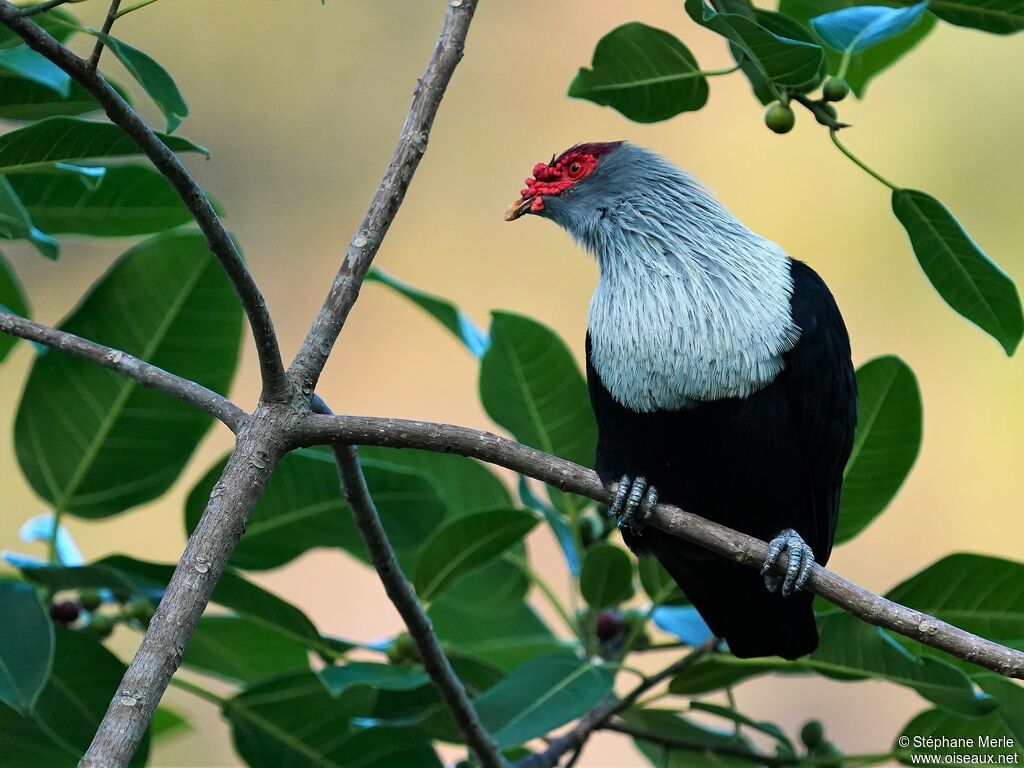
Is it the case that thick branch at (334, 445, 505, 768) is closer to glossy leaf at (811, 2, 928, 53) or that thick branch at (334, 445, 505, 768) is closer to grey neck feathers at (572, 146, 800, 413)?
grey neck feathers at (572, 146, 800, 413)

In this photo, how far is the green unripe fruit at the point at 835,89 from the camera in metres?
1.60

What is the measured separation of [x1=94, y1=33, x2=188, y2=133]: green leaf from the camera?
1.40m

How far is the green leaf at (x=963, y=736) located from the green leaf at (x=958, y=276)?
1.64ft

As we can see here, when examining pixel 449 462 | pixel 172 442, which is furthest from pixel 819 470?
pixel 172 442

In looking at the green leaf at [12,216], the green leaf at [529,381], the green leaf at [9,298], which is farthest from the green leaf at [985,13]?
the green leaf at [9,298]

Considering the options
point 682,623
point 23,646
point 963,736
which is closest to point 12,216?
point 23,646

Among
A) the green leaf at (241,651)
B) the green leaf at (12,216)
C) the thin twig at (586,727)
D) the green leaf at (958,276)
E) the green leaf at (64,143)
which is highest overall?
the green leaf at (64,143)

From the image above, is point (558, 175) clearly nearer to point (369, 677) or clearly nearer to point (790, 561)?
point (790, 561)

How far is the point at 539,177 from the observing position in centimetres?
228

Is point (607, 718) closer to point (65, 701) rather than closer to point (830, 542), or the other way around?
point (830, 542)

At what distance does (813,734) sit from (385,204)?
107 cm

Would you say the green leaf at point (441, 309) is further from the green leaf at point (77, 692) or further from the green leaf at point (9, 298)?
the green leaf at point (77, 692)

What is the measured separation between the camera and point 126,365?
1.45 m

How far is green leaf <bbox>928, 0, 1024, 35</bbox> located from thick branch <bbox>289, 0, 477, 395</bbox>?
659 millimetres
